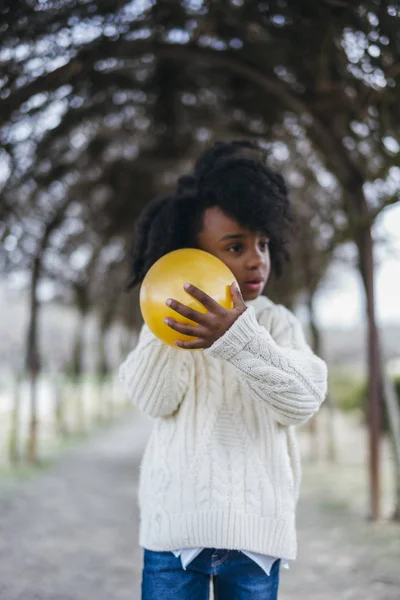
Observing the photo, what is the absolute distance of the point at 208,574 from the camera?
5.65 ft

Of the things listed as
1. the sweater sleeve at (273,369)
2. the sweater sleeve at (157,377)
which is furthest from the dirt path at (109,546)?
the sweater sleeve at (273,369)

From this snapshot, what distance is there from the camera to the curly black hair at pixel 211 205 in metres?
1.85

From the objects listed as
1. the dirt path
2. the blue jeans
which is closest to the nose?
the blue jeans

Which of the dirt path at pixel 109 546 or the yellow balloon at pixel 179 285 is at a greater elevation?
the yellow balloon at pixel 179 285

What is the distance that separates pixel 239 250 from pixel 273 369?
0.42 metres

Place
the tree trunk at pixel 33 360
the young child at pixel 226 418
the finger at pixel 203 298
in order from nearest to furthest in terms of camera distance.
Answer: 1. the finger at pixel 203 298
2. the young child at pixel 226 418
3. the tree trunk at pixel 33 360

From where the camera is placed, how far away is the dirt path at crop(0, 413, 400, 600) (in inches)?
141

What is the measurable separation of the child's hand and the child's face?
336 millimetres

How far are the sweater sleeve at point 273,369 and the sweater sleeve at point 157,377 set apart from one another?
0.27 meters

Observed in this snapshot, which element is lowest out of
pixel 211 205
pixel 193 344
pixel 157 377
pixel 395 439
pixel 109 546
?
pixel 109 546

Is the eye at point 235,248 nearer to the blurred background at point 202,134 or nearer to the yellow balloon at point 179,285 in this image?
the yellow balloon at point 179,285

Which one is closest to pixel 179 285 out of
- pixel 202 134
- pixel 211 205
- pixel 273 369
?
pixel 273 369

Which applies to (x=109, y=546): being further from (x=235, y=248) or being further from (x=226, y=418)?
(x=235, y=248)

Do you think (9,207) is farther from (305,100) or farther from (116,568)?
(116,568)
